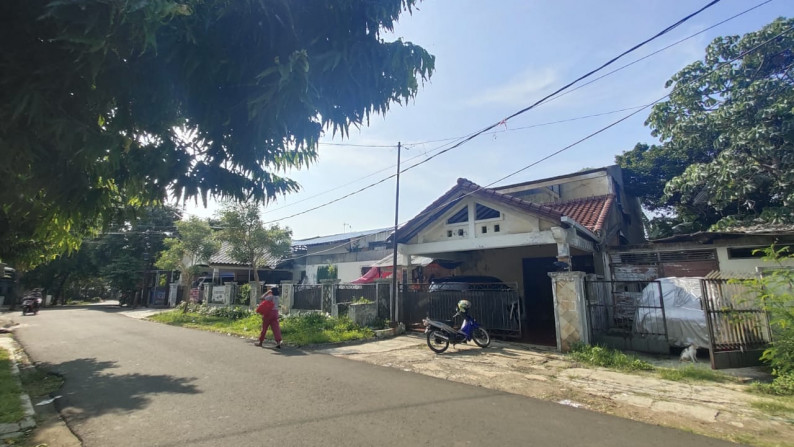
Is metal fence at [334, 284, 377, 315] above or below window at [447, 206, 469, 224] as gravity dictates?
below

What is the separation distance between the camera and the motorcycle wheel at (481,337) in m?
9.94

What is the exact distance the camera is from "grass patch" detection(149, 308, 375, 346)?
1152 centimetres

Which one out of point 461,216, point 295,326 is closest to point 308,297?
point 295,326

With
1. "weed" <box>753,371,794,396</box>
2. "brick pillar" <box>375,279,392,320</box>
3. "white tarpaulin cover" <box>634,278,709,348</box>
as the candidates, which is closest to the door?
"white tarpaulin cover" <box>634,278,709,348</box>

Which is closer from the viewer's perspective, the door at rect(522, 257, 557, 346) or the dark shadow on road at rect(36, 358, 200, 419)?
the dark shadow on road at rect(36, 358, 200, 419)

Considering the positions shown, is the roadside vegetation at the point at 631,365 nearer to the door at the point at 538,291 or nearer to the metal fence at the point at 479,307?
the metal fence at the point at 479,307

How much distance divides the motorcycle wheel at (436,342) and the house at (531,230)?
10.3 ft

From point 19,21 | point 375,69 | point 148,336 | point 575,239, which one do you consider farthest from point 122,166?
point 148,336

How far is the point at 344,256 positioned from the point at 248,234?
8310mm

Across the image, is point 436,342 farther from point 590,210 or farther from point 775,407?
point 590,210

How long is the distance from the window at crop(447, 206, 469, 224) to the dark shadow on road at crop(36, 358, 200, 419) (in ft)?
27.7

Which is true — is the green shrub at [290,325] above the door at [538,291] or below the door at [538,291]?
below

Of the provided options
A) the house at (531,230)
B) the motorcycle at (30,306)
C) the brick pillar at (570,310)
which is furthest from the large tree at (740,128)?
the motorcycle at (30,306)

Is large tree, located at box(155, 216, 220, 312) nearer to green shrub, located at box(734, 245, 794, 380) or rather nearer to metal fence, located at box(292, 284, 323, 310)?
metal fence, located at box(292, 284, 323, 310)
